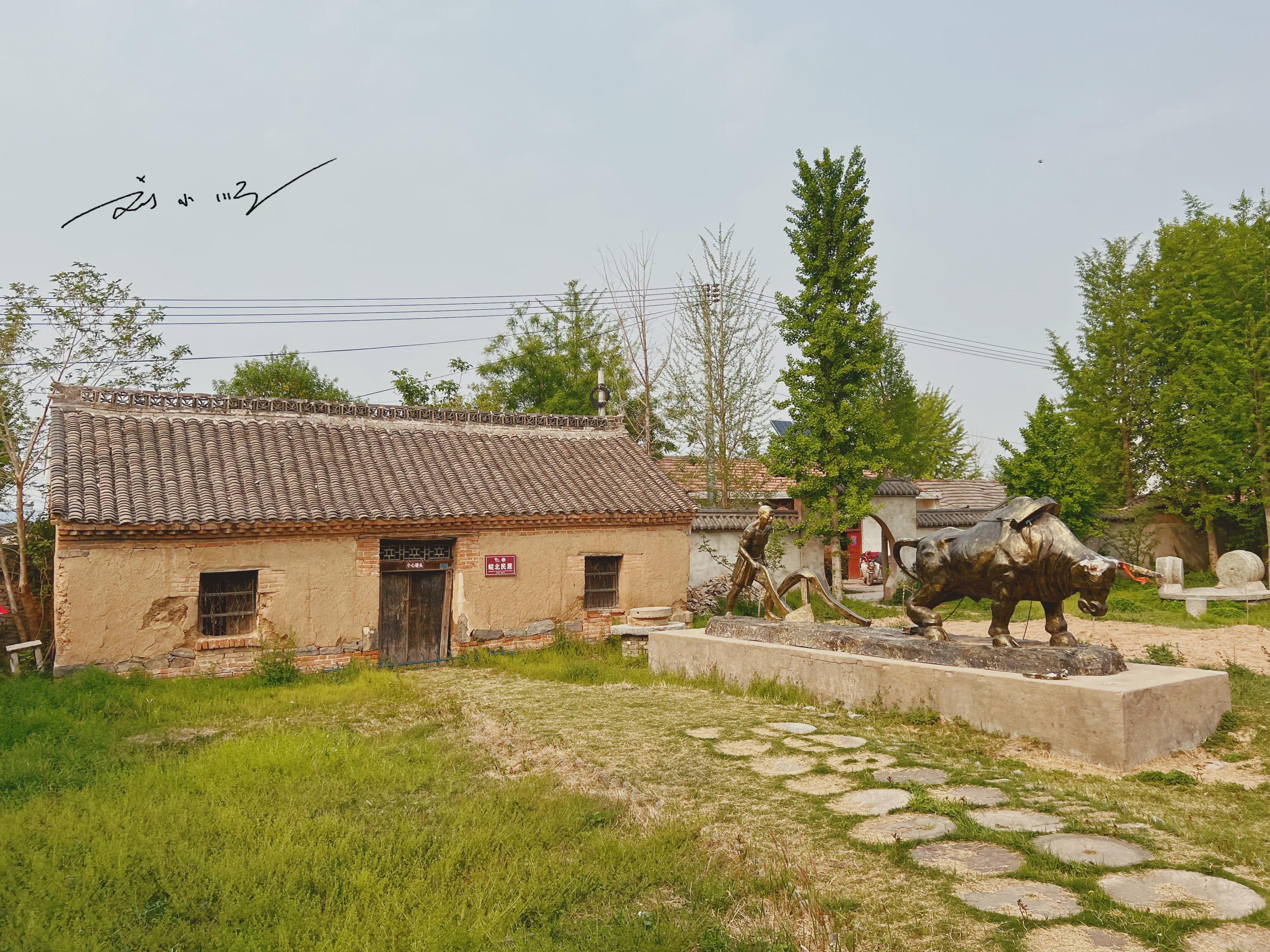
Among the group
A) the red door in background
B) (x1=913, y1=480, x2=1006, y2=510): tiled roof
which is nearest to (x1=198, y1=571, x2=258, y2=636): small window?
the red door in background

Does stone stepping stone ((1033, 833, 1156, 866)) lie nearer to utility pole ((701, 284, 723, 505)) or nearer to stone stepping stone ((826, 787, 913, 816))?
stone stepping stone ((826, 787, 913, 816))

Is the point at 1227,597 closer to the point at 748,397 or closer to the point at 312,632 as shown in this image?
the point at 748,397

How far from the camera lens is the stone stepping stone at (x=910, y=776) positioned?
563 cm

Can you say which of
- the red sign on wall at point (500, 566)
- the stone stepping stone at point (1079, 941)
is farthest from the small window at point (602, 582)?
the stone stepping stone at point (1079, 941)

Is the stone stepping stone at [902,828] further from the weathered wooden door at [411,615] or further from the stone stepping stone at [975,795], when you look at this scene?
the weathered wooden door at [411,615]

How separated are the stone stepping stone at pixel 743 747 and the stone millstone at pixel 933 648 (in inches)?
76.8

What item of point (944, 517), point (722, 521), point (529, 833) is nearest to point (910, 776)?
point (529, 833)

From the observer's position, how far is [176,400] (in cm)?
1311

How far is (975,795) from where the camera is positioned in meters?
5.27

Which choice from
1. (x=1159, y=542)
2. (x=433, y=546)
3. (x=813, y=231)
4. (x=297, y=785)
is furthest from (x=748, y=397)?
(x=297, y=785)

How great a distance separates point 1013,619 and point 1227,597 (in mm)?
4461

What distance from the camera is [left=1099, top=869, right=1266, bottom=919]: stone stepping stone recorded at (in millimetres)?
3498

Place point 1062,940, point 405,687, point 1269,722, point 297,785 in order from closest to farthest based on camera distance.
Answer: point 1062,940, point 297,785, point 1269,722, point 405,687

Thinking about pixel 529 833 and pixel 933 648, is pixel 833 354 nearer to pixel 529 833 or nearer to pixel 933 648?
pixel 933 648
